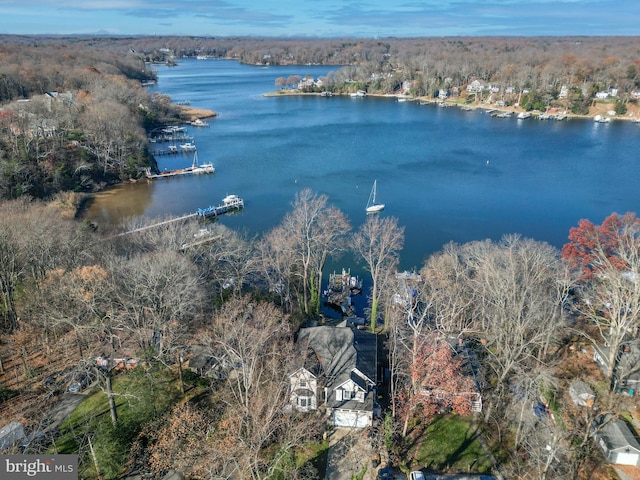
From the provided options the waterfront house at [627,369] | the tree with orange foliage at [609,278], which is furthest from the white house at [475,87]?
the waterfront house at [627,369]

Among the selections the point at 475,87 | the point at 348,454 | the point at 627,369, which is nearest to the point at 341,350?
the point at 348,454

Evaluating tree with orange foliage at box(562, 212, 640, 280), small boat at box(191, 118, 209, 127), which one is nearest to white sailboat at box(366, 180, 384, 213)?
tree with orange foliage at box(562, 212, 640, 280)

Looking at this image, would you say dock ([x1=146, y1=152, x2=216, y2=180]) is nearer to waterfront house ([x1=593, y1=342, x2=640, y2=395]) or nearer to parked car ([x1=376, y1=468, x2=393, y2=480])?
parked car ([x1=376, y1=468, x2=393, y2=480])

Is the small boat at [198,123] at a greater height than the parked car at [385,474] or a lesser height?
greater

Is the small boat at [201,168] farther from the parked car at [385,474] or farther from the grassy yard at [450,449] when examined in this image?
the parked car at [385,474]

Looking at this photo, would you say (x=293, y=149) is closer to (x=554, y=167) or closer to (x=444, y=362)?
(x=554, y=167)
